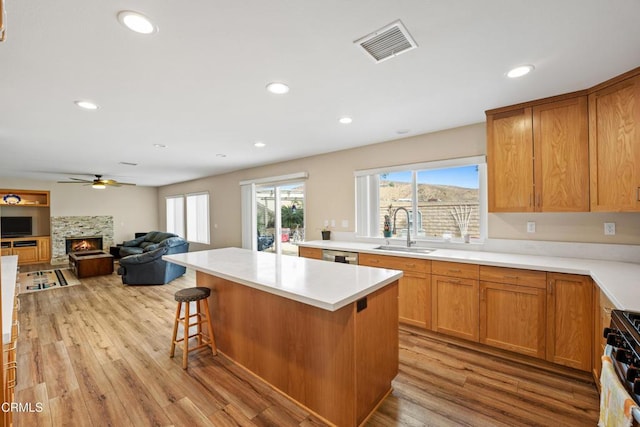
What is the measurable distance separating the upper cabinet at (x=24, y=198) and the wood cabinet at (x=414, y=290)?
33.1 feet

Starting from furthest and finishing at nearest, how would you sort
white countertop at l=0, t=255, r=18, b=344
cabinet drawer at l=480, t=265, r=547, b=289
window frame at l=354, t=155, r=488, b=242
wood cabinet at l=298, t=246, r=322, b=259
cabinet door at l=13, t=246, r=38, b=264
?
cabinet door at l=13, t=246, r=38, b=264
wood cabinet at l=298, t=246, r=322, b=259
window frame at l=354, t=155, r=488, b=242
cabinet drawer at l=480, t=265, r=547, b=289
white countertop at l=0, t=255, r=18, b=344

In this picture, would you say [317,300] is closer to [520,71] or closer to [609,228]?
[520,71]

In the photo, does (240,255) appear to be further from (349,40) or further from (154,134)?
(349,40)

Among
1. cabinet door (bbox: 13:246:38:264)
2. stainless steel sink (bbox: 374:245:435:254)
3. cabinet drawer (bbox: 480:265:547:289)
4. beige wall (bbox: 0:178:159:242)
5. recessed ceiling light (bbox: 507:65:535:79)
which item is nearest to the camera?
recessed ceiling light (bbox: 507:65:535:79)

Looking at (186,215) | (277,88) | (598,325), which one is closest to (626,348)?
(598,325)

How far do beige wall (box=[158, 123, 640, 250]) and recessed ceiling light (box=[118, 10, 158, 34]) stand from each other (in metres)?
3.11

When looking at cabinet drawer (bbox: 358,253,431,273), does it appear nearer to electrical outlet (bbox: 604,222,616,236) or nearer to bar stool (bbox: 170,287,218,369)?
electrical outlet (bbox: 604,222,616,236)

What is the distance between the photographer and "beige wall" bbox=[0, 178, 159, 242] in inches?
318

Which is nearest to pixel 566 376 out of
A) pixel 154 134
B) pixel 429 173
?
pixel 429 173

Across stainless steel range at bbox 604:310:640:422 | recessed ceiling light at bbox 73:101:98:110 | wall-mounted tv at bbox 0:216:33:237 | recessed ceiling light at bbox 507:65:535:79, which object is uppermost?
recessed ceiling light at bbox 73:101:98:110

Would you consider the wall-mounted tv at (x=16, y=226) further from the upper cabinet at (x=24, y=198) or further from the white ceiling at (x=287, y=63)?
the white ceiling at (x=287, y=63)

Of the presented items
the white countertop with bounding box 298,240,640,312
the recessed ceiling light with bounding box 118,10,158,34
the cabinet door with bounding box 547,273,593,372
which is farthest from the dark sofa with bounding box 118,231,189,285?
the cabinet door with bounding box 547,273,593,372

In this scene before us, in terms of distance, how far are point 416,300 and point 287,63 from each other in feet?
8.71

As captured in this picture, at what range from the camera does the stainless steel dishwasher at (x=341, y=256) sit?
3.68 meters
